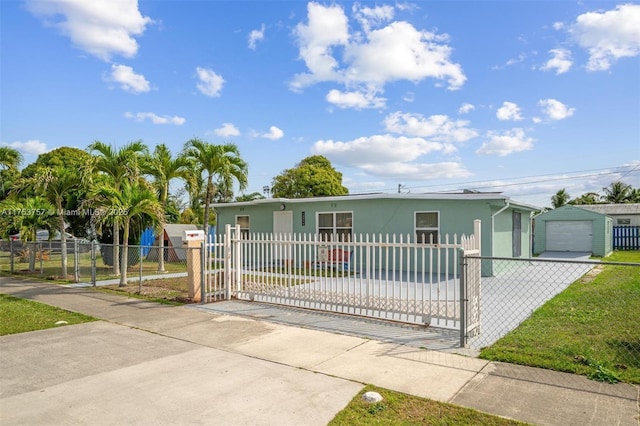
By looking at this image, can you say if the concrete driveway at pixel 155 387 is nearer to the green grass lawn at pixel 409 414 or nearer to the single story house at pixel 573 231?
the green grass lawn at pixel 409 414

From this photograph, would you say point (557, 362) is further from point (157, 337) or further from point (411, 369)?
point (157, 337)

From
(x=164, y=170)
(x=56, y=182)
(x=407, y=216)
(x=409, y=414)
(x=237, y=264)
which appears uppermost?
(x=164, y=170)

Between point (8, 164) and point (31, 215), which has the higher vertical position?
point (8, 164)

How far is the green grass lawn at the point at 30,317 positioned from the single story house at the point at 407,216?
26.8 ft

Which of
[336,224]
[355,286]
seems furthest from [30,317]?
[336,224]

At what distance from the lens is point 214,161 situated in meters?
16.7

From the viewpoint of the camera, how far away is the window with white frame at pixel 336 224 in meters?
16.0

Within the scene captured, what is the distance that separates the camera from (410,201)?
14484 mm

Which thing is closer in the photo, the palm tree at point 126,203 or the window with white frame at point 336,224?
the palm tree at point 126,203

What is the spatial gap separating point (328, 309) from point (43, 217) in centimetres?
1239

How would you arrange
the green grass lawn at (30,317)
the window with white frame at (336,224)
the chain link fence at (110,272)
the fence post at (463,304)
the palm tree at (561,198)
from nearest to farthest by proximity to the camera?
the fence post at (463,304), the green grass lawn at (30,317), the chain link fence at (110,272), the window with white frame at (336,224), the palm tree at (561,198)

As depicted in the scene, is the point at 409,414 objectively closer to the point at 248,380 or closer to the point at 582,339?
the point at 248,380

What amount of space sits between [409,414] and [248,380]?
182 centimetres

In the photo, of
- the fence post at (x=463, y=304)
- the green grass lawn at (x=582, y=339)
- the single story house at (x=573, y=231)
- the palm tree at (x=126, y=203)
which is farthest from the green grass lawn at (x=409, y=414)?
the single story house at (x=573, y=231)
